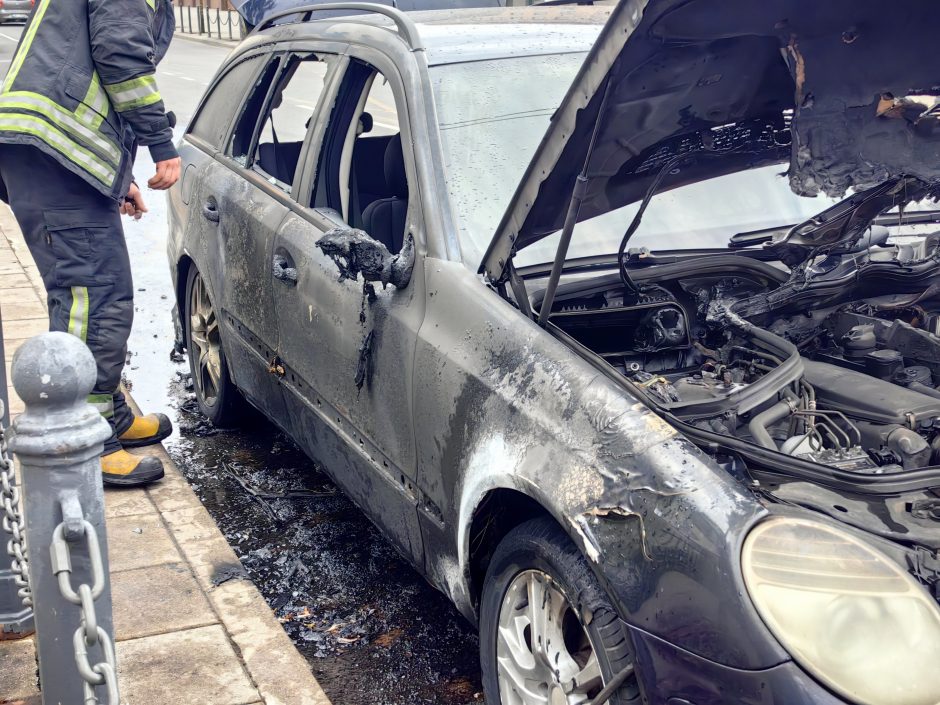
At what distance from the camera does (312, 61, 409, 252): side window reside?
12.0 ft

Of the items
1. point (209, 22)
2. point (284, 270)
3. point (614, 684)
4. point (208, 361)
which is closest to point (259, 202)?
point (284, 270)

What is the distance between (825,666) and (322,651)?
73.4 inches

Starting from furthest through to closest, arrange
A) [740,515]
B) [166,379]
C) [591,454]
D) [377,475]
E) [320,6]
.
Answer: [166,379]
[320,6]
[377,475]
[591,454]
[740,515]

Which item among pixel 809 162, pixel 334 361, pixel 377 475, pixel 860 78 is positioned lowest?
pixel 377 475

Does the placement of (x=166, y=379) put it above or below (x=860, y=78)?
below

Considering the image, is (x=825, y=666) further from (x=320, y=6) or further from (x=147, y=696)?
(x=320, y=6)

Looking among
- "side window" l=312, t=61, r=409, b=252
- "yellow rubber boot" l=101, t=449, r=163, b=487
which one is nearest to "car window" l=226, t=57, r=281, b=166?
"side window" l=312, t=61, r=409, b=252

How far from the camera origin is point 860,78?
277 centimetres

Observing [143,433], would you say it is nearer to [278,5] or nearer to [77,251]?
[77,251]

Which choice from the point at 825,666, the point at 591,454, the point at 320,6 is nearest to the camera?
the point at 825,666

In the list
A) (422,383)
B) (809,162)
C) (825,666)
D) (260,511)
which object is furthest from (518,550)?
(260,511)

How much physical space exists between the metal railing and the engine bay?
31.1 metres

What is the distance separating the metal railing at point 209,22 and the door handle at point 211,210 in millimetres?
29516

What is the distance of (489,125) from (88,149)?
157cm
